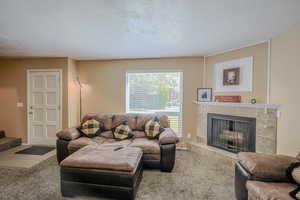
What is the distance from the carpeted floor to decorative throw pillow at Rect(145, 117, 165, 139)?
712 millimetres

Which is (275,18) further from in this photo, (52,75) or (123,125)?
(52,75)

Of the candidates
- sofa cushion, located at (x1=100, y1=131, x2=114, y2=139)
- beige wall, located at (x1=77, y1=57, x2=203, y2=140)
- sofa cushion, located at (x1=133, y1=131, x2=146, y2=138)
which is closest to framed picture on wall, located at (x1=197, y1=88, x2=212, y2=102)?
beige wall, located at (x1=77, y1=57, x2=203, y2=140)

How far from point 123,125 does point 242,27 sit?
2.86 metres

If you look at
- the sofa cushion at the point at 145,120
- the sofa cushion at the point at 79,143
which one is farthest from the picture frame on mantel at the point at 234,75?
the sofa cushion at the point at 79,143

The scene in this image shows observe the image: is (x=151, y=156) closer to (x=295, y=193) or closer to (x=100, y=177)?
(x=100, y=177)

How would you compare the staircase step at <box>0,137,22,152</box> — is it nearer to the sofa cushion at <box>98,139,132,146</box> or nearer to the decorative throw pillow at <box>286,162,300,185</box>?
the sofa cushion at <box>98,139,132,146</box>

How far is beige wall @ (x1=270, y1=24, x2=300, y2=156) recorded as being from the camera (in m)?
2.11

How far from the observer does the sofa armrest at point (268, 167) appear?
1584 millimetres

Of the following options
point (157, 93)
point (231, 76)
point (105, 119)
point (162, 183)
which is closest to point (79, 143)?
point (105, 119)

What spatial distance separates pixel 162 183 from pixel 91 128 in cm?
191

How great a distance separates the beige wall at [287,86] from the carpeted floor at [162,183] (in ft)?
3.49

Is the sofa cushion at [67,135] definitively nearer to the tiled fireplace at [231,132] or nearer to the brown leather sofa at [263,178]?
the brown leather sofa at [263,178]

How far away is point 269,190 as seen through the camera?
1.40 metres

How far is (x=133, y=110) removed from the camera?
419 cm
